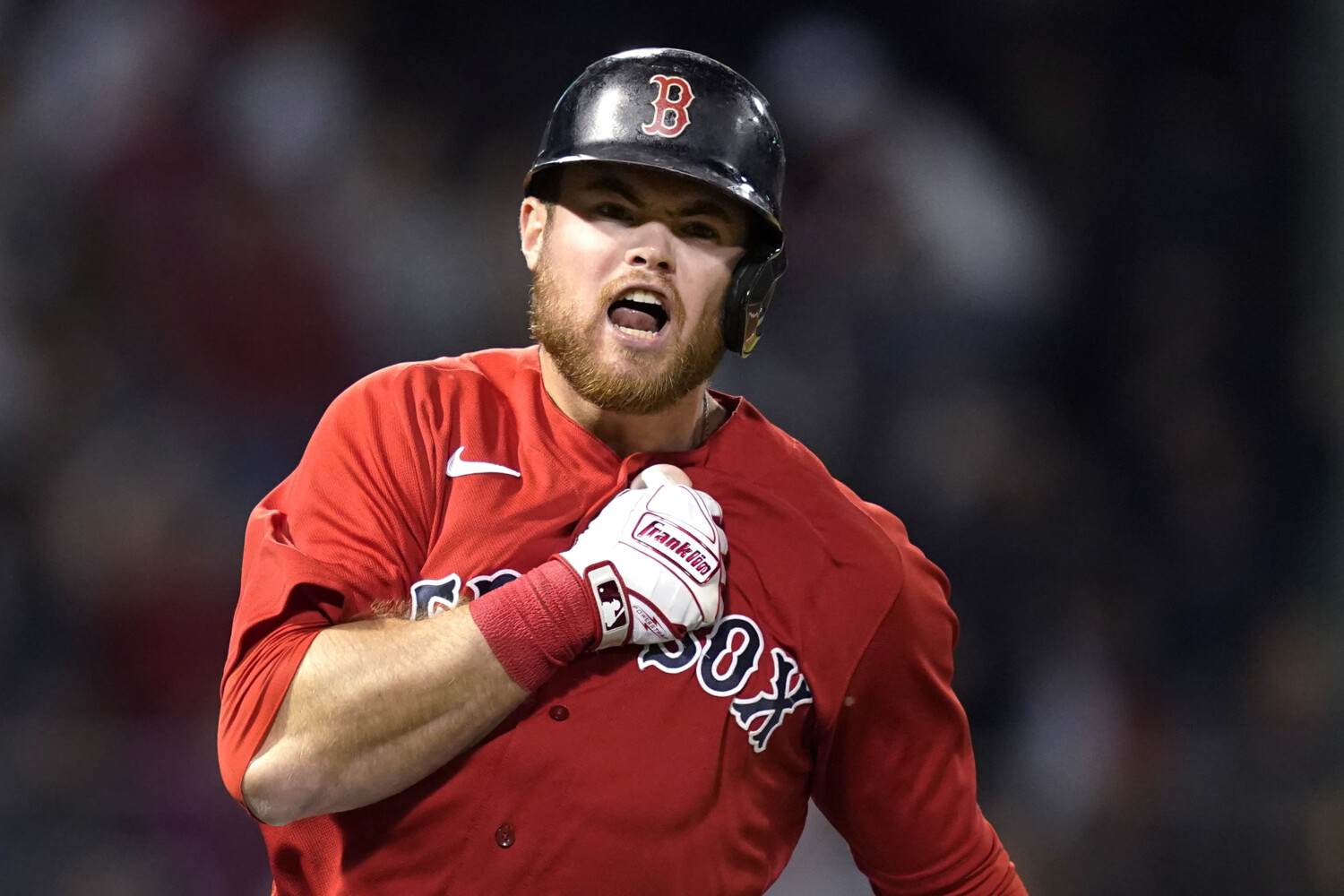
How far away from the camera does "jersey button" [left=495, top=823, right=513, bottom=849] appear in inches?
68.4

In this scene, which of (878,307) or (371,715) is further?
(878,307)

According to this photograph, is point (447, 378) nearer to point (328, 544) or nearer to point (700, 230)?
point (328, 544)

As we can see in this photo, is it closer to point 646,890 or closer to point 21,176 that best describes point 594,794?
point 646,890

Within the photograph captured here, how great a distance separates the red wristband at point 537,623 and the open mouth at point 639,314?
48 cm

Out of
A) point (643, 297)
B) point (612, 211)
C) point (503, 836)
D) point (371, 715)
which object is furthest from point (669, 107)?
point (503, 836)

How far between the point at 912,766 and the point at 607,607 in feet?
2.31

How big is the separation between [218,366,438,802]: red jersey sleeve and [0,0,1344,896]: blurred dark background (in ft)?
7.33

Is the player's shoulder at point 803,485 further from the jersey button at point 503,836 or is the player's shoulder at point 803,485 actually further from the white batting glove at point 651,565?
the jersey button at point 503,836

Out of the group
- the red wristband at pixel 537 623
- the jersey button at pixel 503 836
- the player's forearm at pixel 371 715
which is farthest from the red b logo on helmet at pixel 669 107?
the jersey button at pixel 503 836

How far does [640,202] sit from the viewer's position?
6.49 feet

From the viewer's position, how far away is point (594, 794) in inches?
69.6

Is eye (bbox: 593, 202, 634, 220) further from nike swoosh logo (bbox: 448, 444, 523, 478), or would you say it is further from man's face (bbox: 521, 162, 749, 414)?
nike swoosh logo (bbox: 448, 444, 523, 478)

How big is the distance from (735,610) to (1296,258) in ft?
11.1

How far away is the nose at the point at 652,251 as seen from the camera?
194 cm
